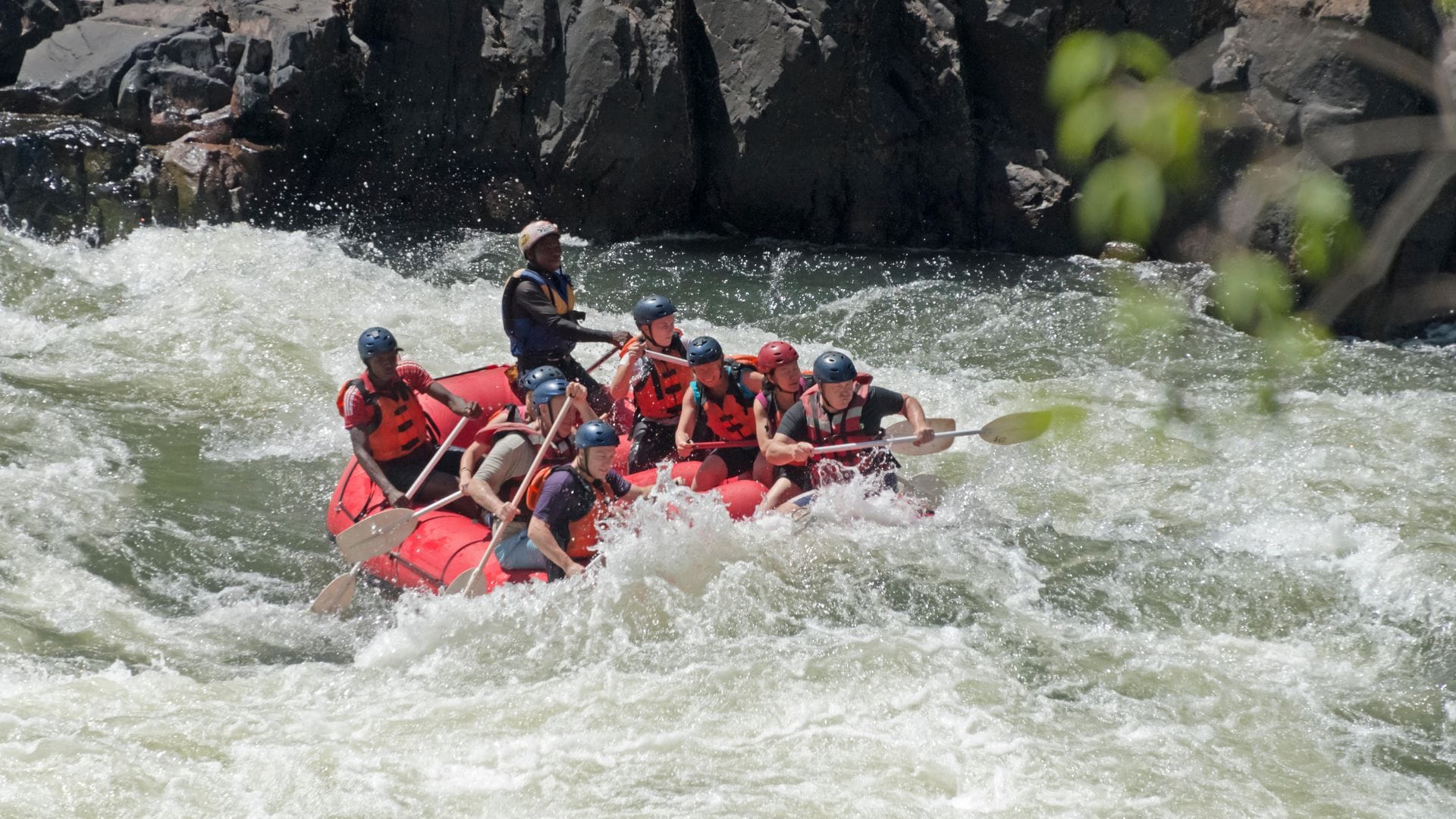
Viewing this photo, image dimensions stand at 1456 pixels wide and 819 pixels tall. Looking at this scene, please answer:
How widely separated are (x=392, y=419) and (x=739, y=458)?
5.73 feet

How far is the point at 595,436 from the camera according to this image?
5.55 metres

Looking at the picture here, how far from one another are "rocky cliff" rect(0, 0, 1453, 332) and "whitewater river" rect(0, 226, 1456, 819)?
310 centimetres

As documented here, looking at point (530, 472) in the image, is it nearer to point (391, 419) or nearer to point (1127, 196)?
point (391, 419)

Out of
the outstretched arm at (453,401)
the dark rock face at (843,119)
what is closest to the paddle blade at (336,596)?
the outstretched arm at (453,401)

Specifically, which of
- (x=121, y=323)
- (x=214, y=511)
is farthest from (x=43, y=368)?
(x=214, y=511)

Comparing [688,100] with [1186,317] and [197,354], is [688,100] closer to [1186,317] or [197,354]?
[197,354]

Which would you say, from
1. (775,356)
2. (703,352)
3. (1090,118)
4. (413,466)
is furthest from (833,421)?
(1090,118)

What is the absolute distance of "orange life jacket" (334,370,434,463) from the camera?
6352mm

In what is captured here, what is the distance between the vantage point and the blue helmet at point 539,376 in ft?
20.1

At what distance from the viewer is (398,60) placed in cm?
1275

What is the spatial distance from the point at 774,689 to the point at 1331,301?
13.4ft

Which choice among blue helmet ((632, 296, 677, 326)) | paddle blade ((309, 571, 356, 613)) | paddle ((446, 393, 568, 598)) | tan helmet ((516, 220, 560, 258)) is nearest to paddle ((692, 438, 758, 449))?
blue helmet ((632, 296, 677, 326))

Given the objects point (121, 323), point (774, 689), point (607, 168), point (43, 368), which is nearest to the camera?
point (774, 689)

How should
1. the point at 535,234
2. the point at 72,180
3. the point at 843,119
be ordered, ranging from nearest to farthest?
the point at 535,234, the point at 72,180, the point at 843,119
